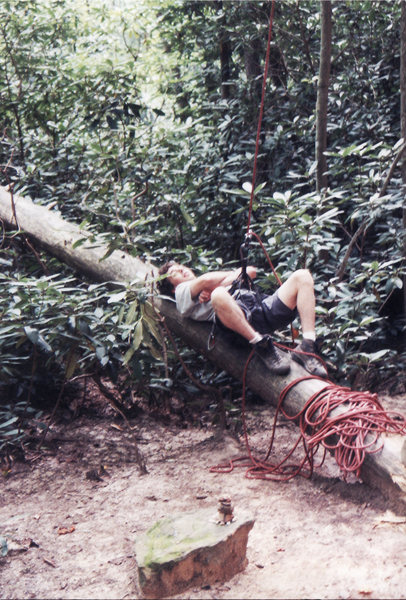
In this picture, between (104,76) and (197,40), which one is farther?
(197,40)

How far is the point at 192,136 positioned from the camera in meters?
5.92

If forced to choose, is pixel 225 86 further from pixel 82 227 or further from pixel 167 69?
pixel 82 227

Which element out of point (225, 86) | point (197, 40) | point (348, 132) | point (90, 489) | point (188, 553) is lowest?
point (90, 489)

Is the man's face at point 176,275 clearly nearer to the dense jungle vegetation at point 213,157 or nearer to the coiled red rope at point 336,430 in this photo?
the dense jungle vegetation at point 213,157

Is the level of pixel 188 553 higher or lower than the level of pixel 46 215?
lower

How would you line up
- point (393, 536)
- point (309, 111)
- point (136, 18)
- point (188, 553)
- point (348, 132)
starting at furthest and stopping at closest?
point (136, 18)
point (309, 111)
point (348, 132)
point (393, 536)
point (188, 553)

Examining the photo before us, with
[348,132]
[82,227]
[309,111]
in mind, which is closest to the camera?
[82,227]

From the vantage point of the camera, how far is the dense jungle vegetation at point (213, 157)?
427cm

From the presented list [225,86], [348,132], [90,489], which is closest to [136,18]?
[225,86]

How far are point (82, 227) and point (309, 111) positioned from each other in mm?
2970

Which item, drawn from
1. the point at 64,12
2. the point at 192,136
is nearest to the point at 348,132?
the point at 192,136

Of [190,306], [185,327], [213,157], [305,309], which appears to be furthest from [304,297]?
[213,157]

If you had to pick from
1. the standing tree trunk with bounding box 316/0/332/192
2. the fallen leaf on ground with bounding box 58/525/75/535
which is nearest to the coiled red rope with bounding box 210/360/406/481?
the fallen leaf on ground with bounding box 58/525/75/535

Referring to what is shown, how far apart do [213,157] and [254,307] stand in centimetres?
251
